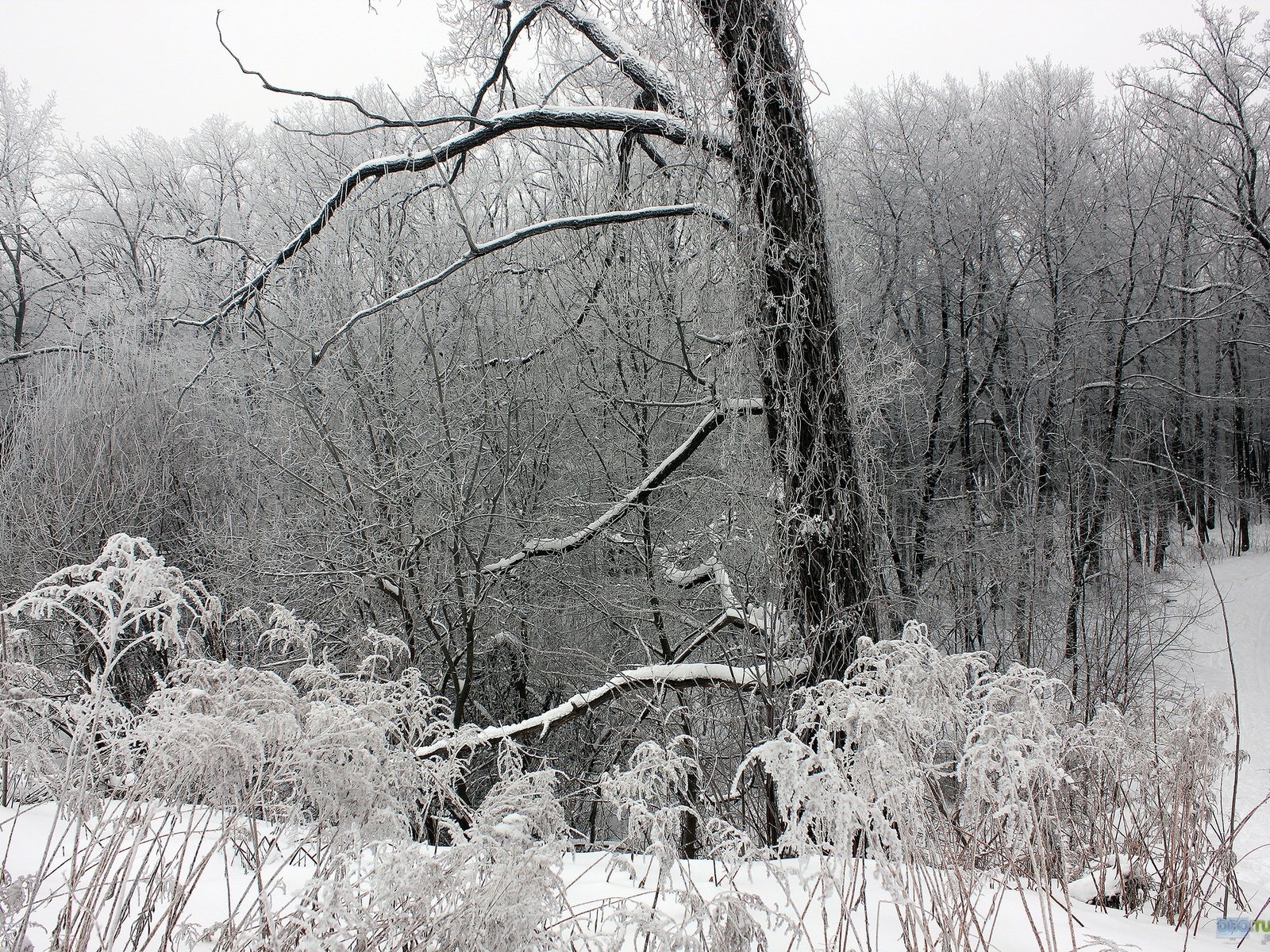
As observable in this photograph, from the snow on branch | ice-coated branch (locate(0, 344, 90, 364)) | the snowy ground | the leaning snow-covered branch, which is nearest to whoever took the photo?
the leaning snow-covered branch

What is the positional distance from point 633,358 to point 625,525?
6.47ft

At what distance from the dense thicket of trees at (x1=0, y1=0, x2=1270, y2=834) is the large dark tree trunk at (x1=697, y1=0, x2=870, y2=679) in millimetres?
23

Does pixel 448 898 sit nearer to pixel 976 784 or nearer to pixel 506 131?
pixel 976 784

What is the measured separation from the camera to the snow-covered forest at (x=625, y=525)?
1660 millimetres

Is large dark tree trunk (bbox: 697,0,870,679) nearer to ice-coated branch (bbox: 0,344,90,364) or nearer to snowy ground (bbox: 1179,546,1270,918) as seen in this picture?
snowy ground (bbox: 1179,546,1270,918)

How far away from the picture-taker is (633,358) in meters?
9.16

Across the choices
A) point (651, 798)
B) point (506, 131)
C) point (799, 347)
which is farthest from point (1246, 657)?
point (651, 798)

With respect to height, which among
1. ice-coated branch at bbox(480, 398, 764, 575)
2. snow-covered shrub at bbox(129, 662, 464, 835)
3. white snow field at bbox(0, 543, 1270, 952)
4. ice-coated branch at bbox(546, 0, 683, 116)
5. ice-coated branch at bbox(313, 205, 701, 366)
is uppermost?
ice-coated branch at bbox(546, 0, 683, 116)

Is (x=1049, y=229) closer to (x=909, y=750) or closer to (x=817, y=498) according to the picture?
(x=817, y=498)

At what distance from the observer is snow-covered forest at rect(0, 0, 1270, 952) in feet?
5.45

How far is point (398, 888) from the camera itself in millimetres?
1465

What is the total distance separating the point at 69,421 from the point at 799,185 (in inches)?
395

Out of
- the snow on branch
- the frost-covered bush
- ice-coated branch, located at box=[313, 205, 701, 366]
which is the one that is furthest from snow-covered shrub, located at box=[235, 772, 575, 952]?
the snow on branch

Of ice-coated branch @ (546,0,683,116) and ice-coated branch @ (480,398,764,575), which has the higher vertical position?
ice-coated branch @ (546,0,683,116)
